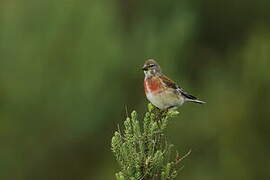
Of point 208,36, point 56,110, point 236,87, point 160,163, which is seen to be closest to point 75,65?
point 56,110

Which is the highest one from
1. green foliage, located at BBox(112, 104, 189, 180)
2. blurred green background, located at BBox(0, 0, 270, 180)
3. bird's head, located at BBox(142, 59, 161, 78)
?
blurred green background, located at BBox(0, 0, 270, 180)

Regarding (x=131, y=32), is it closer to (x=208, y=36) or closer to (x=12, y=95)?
(x=208, y=36)

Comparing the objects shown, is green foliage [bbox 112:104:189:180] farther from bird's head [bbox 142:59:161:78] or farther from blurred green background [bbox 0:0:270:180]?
blurred green background [bbox 0:0:270:180]

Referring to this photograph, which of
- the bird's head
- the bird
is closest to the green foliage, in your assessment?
the bird

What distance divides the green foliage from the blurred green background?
13.7 meters

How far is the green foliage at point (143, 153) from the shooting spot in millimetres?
5707

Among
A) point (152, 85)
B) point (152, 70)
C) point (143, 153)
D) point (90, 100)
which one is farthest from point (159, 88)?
point (90, 100)

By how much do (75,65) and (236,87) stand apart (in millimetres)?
3765

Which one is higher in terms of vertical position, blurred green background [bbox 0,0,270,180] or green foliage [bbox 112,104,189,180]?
blurred green background [bbox 0,0,270,180]

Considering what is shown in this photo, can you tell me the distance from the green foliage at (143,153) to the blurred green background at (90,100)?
540 inches

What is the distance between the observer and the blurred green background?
1995cm

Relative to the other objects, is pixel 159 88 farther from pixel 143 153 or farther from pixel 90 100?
pixel 90 100

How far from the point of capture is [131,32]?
2506cm

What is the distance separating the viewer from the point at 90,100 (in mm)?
20875
